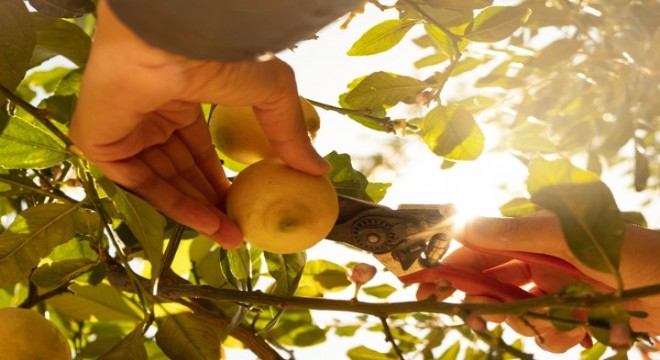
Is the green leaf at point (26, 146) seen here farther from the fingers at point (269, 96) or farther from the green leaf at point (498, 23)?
the green leaf at point (498, 23)

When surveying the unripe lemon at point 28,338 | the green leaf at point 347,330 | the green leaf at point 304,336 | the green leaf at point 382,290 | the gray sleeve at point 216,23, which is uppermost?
the gray sleeve at point 216,23

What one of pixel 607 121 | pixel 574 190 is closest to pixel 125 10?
Result: pixel 574 190

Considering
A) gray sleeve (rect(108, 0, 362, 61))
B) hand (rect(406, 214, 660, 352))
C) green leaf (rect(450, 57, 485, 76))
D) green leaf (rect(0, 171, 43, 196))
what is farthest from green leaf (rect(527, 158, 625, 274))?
green leaf (rect(450, 57, 485, 76))

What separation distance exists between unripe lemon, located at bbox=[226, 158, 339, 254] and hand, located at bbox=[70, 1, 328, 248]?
0.02m

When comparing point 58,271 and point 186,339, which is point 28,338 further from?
point 186,339

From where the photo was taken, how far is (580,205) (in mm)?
755

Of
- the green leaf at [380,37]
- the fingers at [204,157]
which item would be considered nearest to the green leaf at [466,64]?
the green leaf at [380,37]

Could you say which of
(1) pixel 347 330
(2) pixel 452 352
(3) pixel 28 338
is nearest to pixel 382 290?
(1) pixel 347 330

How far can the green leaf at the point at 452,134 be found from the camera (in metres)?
1.28

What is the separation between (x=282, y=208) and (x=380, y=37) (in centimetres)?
57

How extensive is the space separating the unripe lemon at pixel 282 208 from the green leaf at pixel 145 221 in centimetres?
11

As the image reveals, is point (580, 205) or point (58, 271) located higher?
point (580, 205)

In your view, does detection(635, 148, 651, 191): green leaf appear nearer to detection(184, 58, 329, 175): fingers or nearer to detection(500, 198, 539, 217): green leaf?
detection(500, 198, 539, 217): green leaf

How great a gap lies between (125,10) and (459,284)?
2.10 ft
